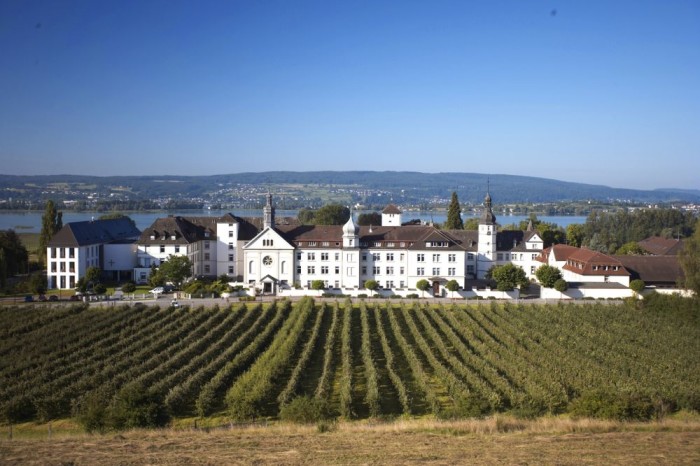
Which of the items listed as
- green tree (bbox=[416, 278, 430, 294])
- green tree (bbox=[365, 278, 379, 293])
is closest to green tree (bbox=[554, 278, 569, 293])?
green tree (bbox=[416, 278, 430, 294])

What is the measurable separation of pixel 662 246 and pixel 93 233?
5543 centimetres

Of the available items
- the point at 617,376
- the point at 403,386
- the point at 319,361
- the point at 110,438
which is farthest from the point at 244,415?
the point at 617,376

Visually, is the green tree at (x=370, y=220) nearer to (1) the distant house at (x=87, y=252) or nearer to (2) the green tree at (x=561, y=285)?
(1) the distant house at (x=87, y=252)

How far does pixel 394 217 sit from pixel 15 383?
144 feet

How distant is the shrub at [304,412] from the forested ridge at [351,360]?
153mm

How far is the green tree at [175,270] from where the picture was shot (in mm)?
48375

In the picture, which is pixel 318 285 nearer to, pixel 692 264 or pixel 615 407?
pixel 692 264

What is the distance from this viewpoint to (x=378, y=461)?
1662cm

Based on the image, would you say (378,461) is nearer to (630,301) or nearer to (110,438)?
(110,438)

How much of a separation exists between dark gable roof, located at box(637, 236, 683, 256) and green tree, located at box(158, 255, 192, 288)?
1755 inches

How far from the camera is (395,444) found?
18172mm

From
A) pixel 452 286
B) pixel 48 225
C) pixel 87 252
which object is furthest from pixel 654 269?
pixel 48 225

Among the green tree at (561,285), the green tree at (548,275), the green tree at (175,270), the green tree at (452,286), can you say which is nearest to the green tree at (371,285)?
the green tree at (452,286)

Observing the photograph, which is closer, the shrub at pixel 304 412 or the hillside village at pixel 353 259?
the shrub at pixel 304 412
